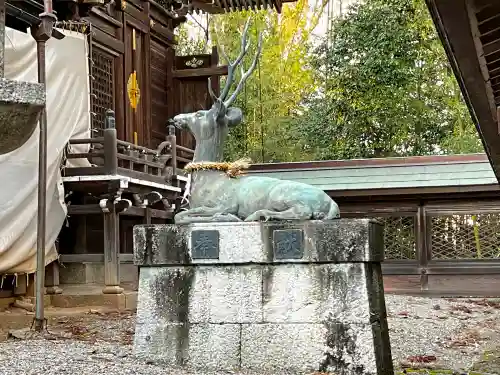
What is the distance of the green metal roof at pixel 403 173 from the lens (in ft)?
49.0

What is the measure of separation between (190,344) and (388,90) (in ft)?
52.5

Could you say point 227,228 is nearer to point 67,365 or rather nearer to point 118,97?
point 67,365

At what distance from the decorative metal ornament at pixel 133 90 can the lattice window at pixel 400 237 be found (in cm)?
595

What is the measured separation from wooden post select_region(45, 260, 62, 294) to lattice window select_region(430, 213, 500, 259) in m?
8.02

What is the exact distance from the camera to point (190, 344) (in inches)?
233

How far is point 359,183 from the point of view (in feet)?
51.1

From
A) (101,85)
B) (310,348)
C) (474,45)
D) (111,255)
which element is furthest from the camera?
(101,85)

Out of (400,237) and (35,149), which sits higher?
(35,149)

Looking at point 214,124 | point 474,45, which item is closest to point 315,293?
point 214,124

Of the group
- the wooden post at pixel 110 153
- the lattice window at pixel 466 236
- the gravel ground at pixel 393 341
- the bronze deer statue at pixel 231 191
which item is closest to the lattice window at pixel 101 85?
the wooden post at pixel 110 153

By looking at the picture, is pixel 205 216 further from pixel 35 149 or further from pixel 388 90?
pixel 388 90

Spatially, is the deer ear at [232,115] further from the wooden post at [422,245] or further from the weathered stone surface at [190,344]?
the wooden post at [422,245]

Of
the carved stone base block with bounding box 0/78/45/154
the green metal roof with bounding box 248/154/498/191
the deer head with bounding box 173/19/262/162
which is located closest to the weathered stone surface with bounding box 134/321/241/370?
the deer head with bounding box 173/19/262/162

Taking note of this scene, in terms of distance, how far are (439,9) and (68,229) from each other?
1065 cm
